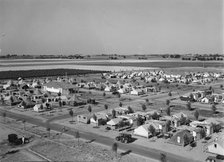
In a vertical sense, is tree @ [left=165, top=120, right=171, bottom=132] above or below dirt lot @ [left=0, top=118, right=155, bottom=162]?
above

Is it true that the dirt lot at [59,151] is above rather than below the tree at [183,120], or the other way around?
below

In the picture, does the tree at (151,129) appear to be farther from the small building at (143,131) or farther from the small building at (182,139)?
the small building at (182,139)

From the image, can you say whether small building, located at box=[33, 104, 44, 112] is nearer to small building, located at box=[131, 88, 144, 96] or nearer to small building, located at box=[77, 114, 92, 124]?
small building, located at box=[77, 114, 92, 124]

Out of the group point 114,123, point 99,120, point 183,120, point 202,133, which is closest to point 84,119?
point 99,120

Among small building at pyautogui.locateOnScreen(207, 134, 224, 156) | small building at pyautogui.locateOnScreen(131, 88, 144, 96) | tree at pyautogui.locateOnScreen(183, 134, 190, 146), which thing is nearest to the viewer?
small building at pyautogui.locateOnScreen(207, 134, 224, 156)

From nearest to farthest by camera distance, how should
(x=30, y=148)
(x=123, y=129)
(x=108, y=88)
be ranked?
(x=30, y=148) < (x=123, y=129) < (x=108, y=88)

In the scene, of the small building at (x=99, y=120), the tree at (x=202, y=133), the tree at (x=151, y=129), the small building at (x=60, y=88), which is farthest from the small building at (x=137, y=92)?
the tree at (x=202, y=133)

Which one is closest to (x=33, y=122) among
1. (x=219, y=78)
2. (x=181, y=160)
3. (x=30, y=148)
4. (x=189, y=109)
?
(x=30, y=148)

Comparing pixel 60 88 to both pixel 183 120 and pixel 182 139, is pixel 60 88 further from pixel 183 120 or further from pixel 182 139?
pixel 182 139

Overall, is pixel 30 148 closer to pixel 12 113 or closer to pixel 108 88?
pixel 12 113

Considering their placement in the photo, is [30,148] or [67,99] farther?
[67,99]

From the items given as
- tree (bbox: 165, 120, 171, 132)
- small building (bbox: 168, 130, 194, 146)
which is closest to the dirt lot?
small building (bbox: 168, 130, 194, 146)
